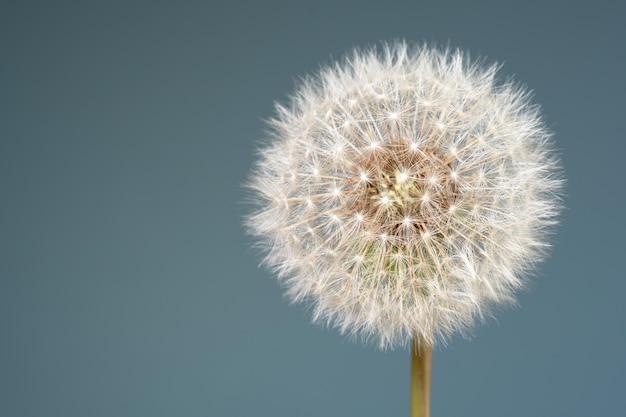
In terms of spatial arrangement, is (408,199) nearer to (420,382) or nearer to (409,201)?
(409,201)

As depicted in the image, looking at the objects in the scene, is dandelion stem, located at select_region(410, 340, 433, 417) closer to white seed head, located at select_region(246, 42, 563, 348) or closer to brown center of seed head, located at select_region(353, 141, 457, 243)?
white seed head, located at select_region(246, 42, 563, 348)

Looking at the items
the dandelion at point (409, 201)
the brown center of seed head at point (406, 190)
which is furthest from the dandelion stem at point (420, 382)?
the brown center of seed head at point (406, 190)

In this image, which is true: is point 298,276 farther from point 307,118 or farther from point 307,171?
point 307,118

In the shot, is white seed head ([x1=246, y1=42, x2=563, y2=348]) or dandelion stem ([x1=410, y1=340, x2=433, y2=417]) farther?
dandelion stem ([x1=410, y1=340, x2=433, y2=417])

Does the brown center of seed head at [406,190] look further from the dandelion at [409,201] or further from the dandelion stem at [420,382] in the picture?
the dandelion stem at [420,382]

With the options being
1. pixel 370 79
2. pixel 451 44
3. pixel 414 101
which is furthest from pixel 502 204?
pixel 451 44

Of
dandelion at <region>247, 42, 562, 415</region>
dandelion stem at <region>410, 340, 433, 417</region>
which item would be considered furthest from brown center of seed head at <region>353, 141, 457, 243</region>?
dandelion stem at <region>410, 340, 433, 417</region>

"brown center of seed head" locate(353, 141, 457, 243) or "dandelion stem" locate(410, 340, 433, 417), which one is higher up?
"brown center of seed head" locate(353, 141, 457, 243)
